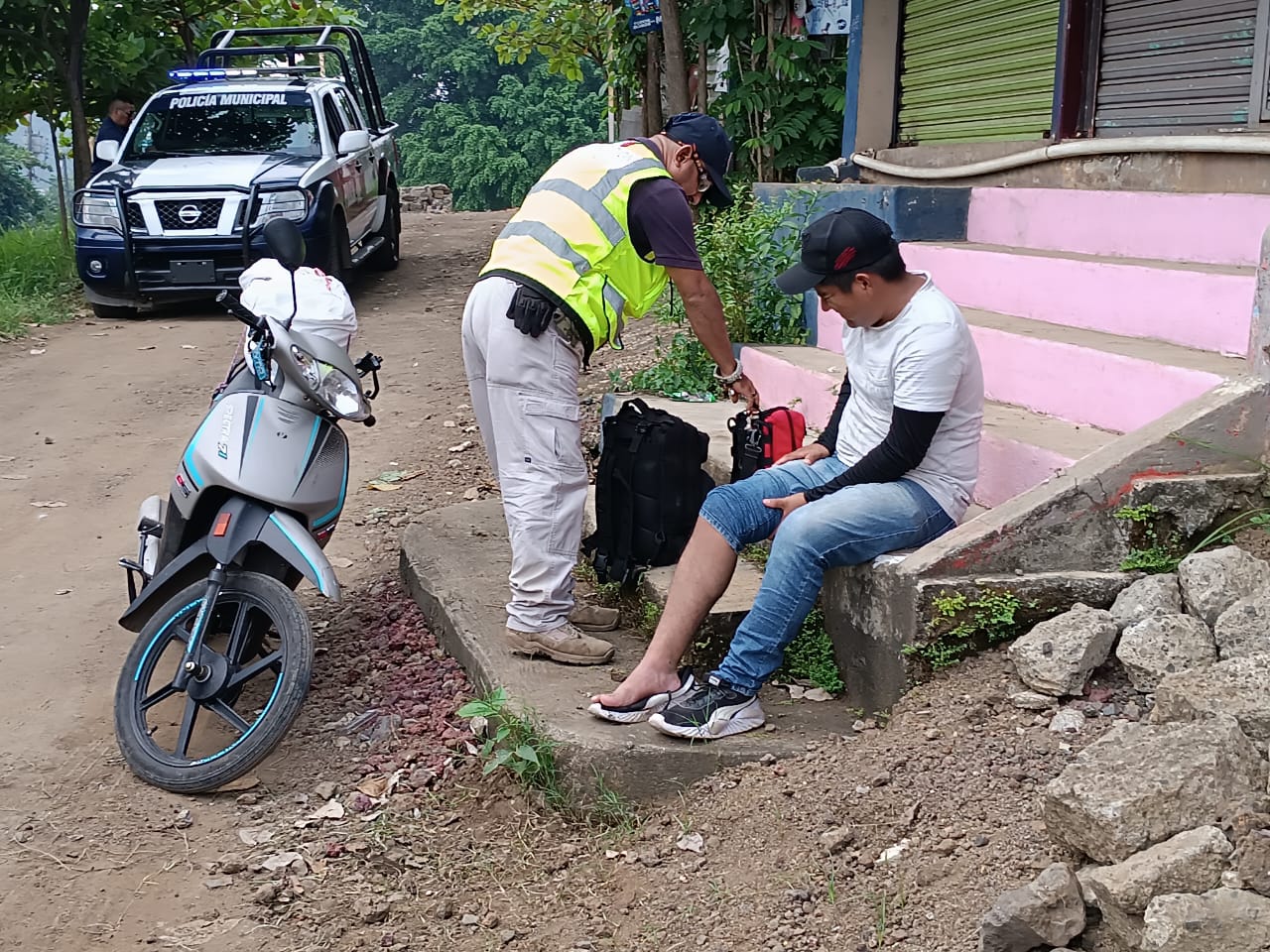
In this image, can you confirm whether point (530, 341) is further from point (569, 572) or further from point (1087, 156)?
point (1087, 156)

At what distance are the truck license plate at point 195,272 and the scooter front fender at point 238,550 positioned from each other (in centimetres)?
607

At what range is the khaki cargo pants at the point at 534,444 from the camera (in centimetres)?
365

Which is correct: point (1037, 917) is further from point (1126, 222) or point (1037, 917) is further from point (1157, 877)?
point (1126, 222)

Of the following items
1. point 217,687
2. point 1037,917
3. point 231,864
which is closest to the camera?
point 1037,917

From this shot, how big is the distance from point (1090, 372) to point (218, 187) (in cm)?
713

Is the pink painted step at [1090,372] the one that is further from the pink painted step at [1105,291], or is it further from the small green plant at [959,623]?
the small green plant at [959,623]

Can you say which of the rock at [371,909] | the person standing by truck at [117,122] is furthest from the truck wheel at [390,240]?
the rock at [371,909]

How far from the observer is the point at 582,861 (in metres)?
3.15

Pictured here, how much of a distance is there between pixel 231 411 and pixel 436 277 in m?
8.57

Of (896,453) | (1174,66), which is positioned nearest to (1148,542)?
(896,453)

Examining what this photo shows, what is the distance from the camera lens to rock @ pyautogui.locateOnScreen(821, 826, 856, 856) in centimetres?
285

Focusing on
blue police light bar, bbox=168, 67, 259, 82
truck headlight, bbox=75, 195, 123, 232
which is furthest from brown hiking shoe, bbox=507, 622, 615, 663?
blue police light bar, bbox=168, 67, 259, 82

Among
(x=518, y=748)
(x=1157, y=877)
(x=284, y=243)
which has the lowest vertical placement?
(x=518, y=748)

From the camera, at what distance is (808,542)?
326cm
